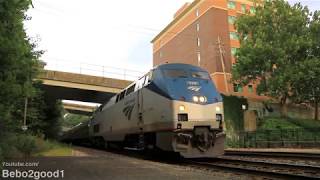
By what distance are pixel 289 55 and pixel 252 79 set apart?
17.0 ft

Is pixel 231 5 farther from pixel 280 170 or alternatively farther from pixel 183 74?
pixel 280 170

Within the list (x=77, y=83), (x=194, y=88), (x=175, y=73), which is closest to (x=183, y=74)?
(x=175, y=73)

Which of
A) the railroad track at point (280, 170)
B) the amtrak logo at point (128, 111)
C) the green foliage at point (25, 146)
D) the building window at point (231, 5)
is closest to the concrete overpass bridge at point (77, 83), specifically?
the green foliage at point (25, 146)

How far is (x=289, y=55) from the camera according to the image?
47344 millimetres

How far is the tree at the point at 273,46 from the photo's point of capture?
4647cm

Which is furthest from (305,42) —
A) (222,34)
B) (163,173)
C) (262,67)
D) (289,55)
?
(163,173)

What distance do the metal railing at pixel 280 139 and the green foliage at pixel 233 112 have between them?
1119 cm

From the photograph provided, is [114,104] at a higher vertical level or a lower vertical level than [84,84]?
lower

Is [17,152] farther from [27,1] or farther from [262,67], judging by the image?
[262,67]

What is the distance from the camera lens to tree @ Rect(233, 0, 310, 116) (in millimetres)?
46469

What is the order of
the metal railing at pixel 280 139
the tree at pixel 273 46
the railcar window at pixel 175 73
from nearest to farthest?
the railcar window at pixel 175 73, the metal railing at pixel 280 139, the tree at pixel 273 46

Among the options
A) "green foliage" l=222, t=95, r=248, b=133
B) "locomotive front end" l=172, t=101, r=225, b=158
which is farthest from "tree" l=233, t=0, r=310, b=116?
"locomotive front end" l=172, t=101, r=225, b=158

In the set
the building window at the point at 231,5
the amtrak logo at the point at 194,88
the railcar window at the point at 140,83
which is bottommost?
the amtrak logo at the point at 194,88

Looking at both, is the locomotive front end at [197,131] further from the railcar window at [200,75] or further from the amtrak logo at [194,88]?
the railcar window at [200,75]
